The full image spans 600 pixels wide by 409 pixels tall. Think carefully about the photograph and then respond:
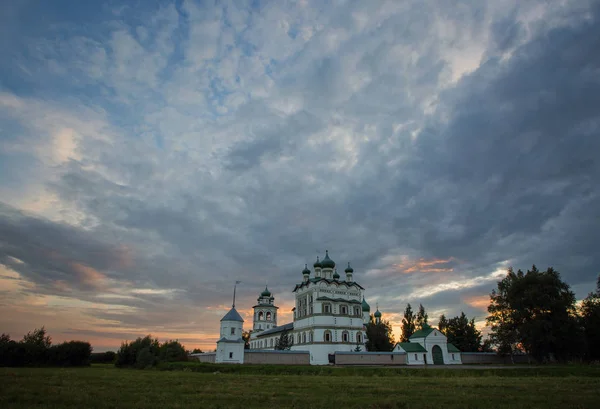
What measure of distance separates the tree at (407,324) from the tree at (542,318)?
23642mm

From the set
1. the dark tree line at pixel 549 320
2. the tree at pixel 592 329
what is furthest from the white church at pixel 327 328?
the tree at pixel 592 329

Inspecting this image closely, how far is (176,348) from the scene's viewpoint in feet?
153

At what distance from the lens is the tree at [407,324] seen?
7269cm

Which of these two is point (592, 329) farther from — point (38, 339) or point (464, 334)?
point (38, 339)

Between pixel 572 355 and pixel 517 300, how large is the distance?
842 cm

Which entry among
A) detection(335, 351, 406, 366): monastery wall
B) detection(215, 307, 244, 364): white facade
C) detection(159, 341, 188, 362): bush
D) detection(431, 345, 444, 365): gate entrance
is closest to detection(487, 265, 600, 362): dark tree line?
detection(431, 345, 444, 365): gate entrance

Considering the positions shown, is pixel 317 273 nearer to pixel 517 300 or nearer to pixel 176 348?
pixel 176 348

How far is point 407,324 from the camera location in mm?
73500

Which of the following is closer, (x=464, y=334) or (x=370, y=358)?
(x=370, y=358)

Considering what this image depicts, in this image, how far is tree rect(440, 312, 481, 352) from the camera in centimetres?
6334

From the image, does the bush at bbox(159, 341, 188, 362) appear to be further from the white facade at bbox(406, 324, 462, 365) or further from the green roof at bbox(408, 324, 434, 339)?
the green roof at bbox(408, 324, 434, 339)

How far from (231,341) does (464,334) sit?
139ft

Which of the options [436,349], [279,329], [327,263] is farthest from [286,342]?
[436,349]

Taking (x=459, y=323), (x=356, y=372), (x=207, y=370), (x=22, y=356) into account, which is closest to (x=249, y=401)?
(x=356, y=372)
